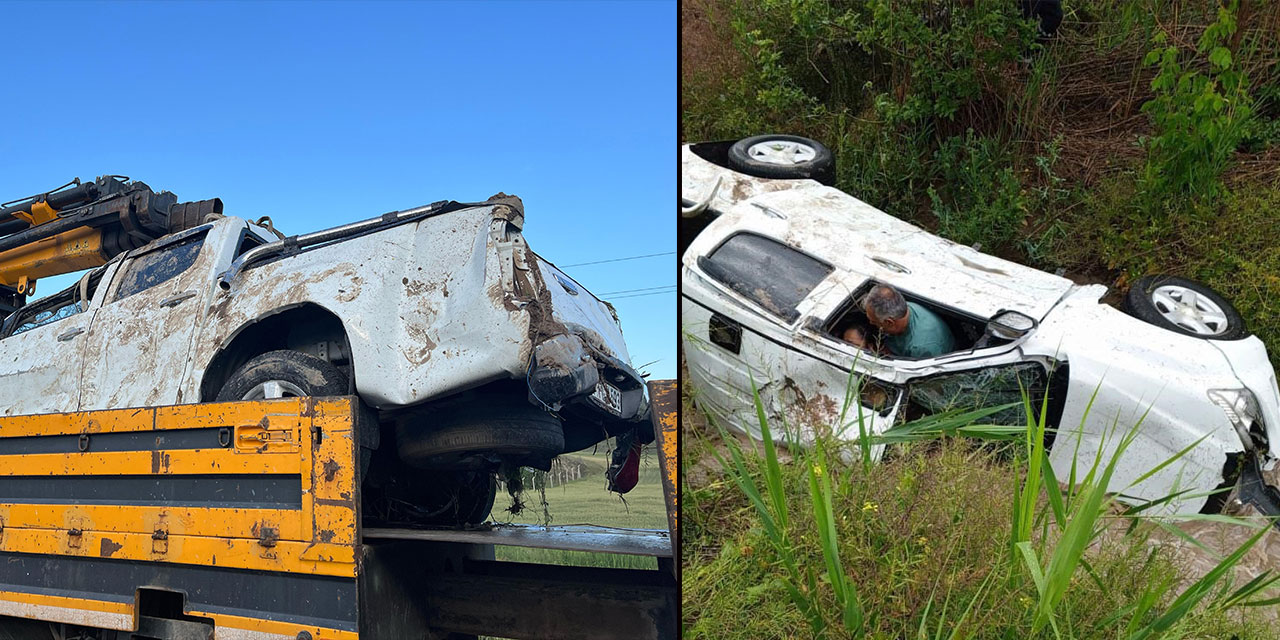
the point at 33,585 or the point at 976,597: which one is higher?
the point at 976,597

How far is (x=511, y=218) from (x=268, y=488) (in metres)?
1.18

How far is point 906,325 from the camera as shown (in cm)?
376

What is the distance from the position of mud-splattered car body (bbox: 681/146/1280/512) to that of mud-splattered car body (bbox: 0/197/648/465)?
0.57 m

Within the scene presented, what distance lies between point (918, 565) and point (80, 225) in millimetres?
4400

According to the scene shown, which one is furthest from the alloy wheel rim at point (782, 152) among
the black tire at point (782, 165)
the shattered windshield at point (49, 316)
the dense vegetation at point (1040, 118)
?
the shattered windshield at point (49, 316)

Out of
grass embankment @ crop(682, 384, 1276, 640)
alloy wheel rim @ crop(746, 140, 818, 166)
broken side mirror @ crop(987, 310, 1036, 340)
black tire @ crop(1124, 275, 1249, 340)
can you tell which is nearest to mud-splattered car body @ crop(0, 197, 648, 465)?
grass embankment @ crop(682, 384, 1276, 640)

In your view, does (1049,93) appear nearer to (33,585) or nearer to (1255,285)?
(1255,285)

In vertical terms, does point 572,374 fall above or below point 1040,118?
below

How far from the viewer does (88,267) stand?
4477mm

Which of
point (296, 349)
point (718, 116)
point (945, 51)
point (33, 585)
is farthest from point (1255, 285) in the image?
point (33, 585)

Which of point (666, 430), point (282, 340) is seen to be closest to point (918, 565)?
point (666, 430)

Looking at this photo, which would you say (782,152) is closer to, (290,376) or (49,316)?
(290,376)

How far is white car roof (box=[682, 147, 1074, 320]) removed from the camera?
3.94 m

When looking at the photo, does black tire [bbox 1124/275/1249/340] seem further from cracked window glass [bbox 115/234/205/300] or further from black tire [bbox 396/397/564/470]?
cracked window glass [bbox 115/234/205/300]
